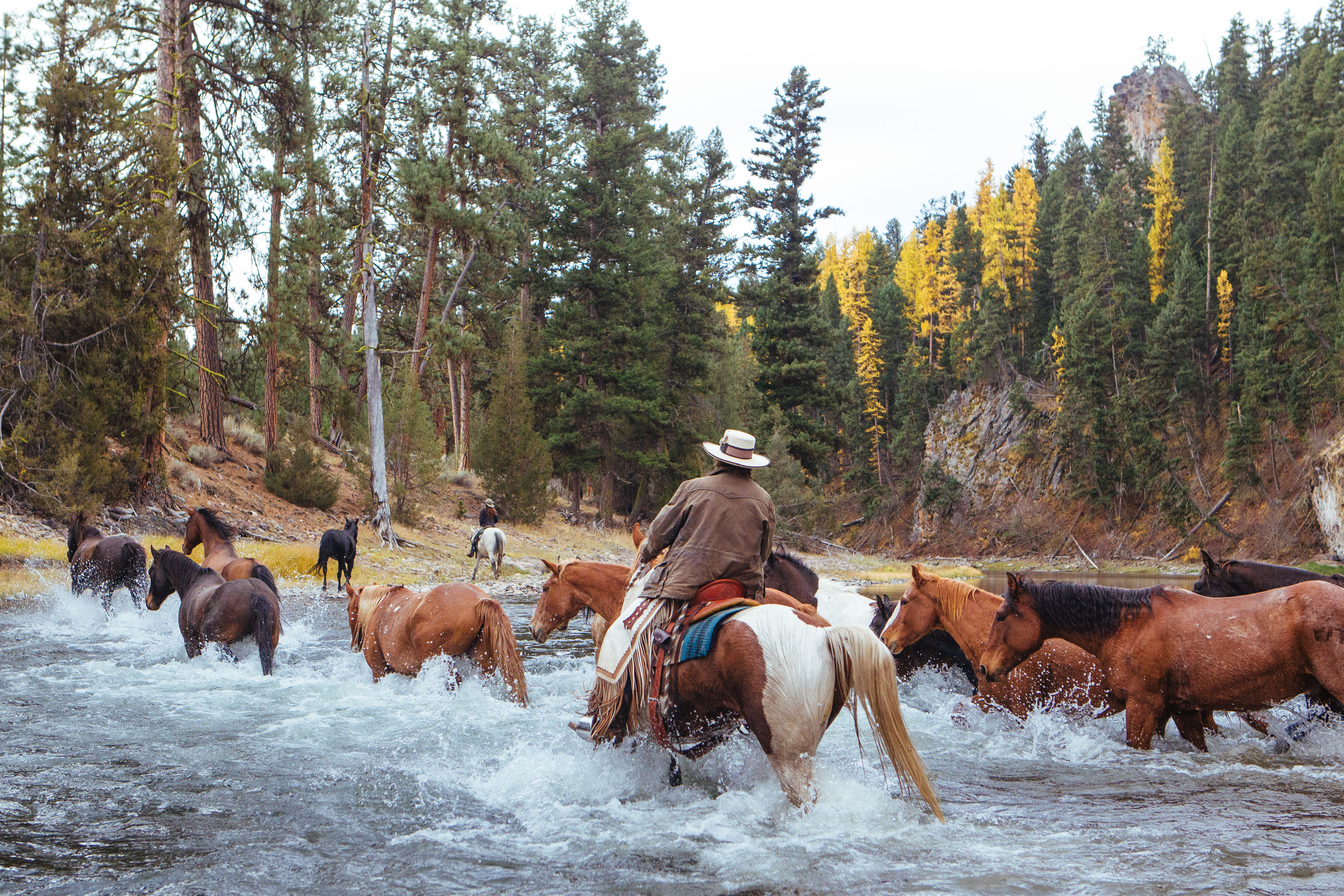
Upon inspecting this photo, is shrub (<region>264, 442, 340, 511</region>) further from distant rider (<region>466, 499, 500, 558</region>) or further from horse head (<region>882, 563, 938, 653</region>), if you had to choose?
horse head (<region>882, 563, 938, 653</region>)

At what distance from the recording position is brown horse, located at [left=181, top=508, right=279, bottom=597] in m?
10.5

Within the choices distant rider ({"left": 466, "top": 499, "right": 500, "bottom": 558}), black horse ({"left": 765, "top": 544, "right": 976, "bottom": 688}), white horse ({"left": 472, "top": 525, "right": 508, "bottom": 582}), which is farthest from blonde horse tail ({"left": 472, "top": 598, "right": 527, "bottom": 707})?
distant rider ({"left": 466, "top": 499, "right": 500, "bottom": 558})

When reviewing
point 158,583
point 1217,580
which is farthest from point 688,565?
point 158,583

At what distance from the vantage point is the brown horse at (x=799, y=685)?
15.2ft

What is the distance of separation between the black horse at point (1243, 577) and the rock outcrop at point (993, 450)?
1974 inches

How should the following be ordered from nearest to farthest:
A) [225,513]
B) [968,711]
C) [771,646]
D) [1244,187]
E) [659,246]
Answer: [771,646]
[968,711]
[225,513]
[659,246]
[1244,187]

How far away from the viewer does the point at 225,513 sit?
69.3 ft

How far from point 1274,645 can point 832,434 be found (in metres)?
39.1

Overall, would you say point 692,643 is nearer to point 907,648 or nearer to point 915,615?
point 915,615

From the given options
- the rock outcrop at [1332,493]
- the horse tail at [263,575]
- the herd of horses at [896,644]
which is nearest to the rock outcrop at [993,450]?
the rock outcrop at [1332,493]

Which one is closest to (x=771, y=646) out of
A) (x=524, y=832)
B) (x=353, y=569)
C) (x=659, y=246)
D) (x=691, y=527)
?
(x=691, y=527)

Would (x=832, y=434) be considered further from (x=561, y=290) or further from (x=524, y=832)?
(x=524, y=832)

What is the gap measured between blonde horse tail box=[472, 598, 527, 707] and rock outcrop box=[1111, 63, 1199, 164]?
115 m

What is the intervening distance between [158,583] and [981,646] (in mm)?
9578
